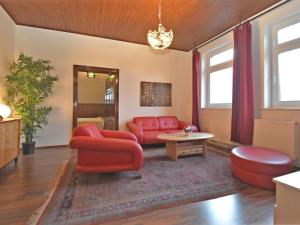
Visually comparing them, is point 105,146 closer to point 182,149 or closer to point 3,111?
point 182,149

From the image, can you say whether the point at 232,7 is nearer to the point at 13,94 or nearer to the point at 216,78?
the point at 216,78

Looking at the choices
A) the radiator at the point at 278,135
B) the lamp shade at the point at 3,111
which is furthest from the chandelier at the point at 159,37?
the lamp shade at the point at 3,111

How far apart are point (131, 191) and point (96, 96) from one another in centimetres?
414

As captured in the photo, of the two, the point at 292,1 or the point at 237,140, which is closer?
the point at 292,1

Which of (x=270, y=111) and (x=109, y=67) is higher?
(x=109, y=67)

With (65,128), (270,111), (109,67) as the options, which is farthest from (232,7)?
(65,128)

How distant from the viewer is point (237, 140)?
3803 mm

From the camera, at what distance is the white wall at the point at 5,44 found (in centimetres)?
340

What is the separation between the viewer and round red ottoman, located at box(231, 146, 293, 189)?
214 centimetres

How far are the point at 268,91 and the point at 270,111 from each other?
44 centimetres

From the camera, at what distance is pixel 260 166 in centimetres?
219

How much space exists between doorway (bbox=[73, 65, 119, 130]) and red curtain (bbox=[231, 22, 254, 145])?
3.22 metres

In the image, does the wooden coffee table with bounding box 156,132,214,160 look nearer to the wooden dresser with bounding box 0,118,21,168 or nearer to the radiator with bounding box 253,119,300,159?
the radiator with bounding box 253,119,300,159

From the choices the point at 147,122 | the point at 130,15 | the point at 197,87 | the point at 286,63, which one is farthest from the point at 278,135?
the point at 130,15
